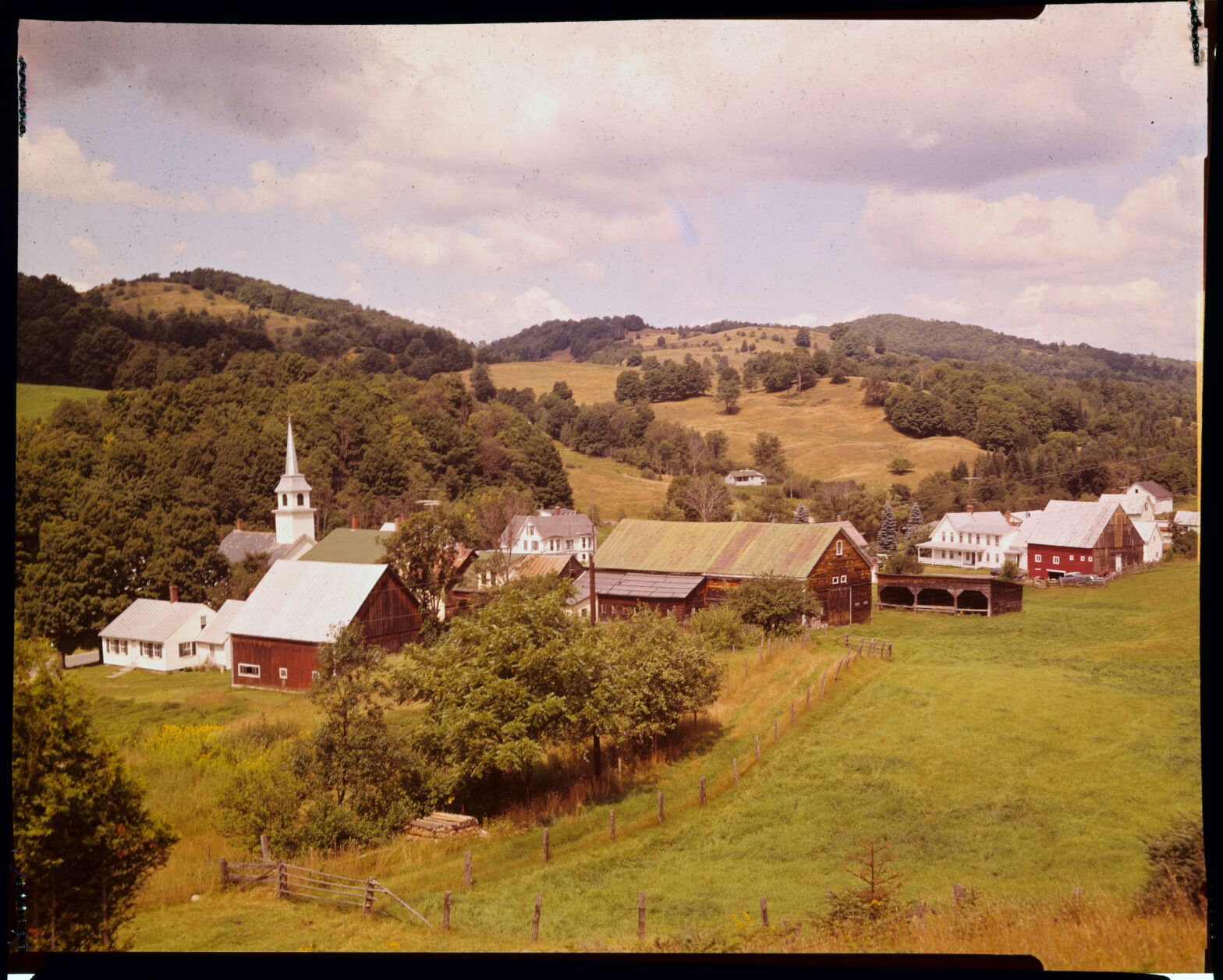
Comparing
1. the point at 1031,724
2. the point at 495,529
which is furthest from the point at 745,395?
the point at 1031,724

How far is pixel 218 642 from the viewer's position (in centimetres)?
653

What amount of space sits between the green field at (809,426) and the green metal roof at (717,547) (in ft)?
2.02

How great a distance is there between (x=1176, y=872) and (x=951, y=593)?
2.57 metres

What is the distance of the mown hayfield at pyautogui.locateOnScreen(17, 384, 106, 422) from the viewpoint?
6.10m

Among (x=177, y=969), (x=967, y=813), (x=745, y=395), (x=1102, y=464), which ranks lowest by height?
(x=177, y=969)

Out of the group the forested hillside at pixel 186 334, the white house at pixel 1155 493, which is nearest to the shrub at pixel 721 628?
the forested hillside at pixel 186 334

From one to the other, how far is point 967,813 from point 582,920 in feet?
10.6

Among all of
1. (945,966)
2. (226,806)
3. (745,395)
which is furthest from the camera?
(745,395)

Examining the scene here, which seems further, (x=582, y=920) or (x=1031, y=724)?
(x=1031, y=724)

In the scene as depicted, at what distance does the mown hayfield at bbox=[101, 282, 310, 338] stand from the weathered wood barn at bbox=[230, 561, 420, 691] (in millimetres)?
2328

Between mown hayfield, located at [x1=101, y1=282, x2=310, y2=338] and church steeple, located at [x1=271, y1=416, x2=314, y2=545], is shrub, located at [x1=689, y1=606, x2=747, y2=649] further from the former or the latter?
mown hayfield, located at [x1=101, y1=282, x2=310, y2=338]

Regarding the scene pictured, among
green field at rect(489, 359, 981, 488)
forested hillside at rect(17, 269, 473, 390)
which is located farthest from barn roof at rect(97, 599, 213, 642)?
green field at rect(489, 359, 981, 488)

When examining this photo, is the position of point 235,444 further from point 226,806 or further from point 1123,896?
point 1123,896

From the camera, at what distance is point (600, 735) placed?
21.4ft
